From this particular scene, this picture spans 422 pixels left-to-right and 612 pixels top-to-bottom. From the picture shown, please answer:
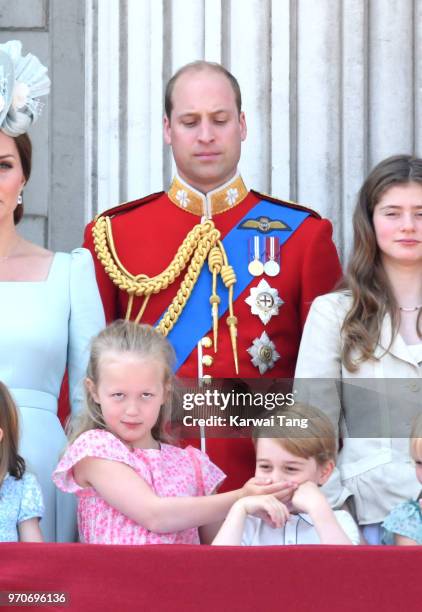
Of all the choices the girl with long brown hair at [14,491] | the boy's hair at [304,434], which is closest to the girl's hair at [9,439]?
the girl with long brown hair at [14,491]

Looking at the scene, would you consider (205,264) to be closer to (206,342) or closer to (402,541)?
(206,342)

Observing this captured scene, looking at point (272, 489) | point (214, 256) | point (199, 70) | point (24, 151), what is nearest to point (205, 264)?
point (214, 256)

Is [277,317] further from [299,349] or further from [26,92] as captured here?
[26,92]

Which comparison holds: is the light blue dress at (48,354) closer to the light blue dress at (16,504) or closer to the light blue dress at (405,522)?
the light blue dress at (16,504)

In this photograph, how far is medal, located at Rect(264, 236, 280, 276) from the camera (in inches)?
167

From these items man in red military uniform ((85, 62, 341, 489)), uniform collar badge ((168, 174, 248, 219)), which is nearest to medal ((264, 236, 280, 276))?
man in red military uniform ((85, 62, 341, 489))

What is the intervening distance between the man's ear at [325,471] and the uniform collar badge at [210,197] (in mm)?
978

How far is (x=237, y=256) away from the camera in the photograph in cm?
430

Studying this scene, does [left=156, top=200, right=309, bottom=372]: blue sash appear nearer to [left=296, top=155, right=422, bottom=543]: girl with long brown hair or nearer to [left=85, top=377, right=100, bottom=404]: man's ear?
[left=296, top=155, right=422, bottom=543]: girl with long brown hair

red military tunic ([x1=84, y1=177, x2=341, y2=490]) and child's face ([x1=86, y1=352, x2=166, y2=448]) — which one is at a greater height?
red military tunic ([x1=84, y1=177, x2=341, y2=490])

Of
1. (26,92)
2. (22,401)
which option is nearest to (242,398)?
(22,401)

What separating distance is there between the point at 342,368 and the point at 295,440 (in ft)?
1.43

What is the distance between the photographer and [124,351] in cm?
359

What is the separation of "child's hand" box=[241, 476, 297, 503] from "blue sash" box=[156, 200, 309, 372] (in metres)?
0.80
